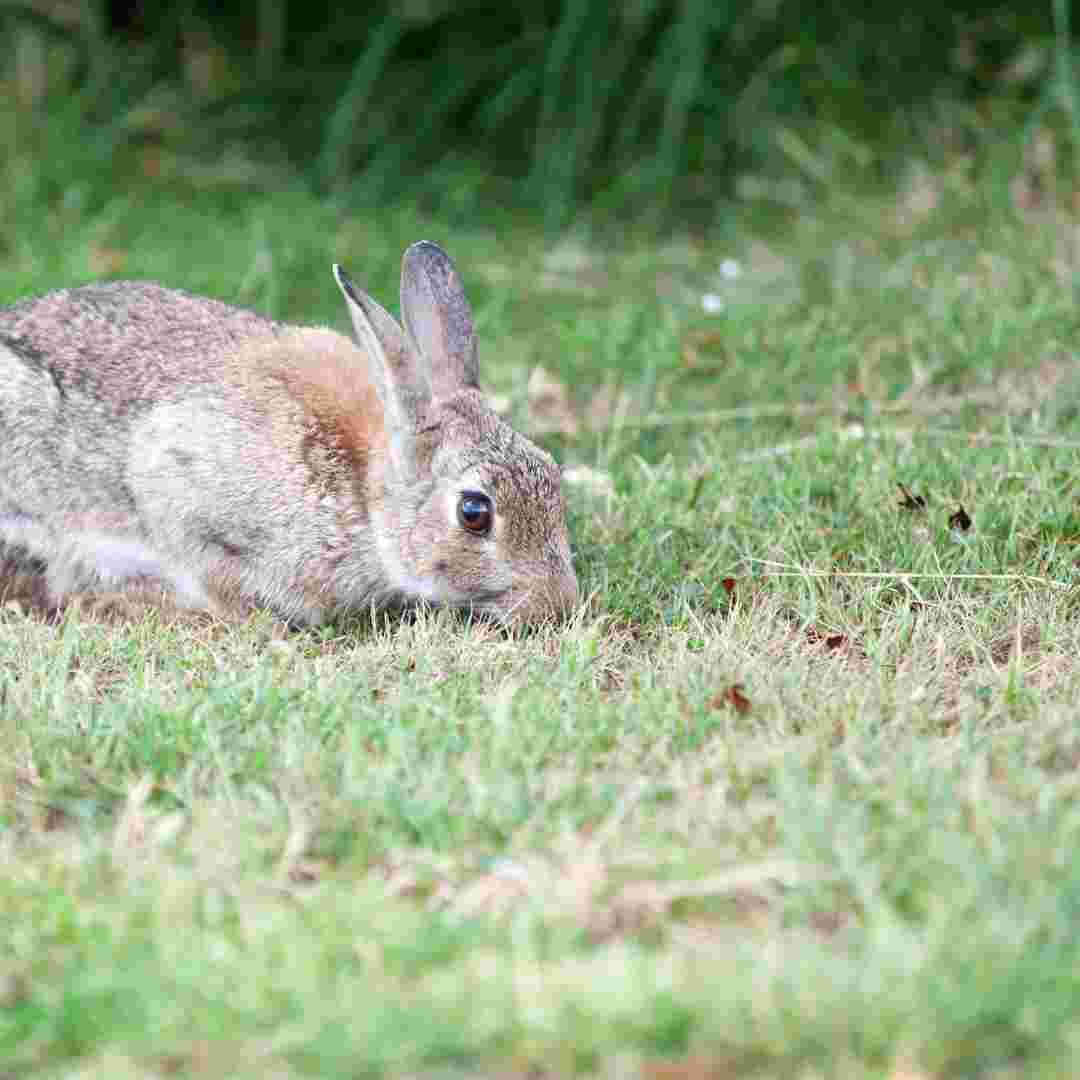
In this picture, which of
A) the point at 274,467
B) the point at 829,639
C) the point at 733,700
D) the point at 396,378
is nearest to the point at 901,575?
the point at 829,639

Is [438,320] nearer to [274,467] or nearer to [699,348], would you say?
[274,467]

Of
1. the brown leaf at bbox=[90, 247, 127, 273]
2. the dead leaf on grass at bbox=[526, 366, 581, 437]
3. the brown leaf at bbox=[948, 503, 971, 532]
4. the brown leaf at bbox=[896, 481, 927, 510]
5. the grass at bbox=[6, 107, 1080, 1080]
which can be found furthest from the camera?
the brown leaf at bbox=[90, 247, 127, 273]

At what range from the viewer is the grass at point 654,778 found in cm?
228

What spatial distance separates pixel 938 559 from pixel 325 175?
5021 mm

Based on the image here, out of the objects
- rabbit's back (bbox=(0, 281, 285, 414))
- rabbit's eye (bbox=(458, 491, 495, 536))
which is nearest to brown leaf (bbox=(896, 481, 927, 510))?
rabbit's eye (bbox=(458, 491, 495, 536))

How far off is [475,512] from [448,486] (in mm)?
115

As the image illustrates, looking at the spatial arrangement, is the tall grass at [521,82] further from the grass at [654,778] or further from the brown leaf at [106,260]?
the grass at [654,778]

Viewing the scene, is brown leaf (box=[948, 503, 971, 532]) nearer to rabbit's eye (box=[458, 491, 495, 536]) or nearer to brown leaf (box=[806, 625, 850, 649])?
brown leaf (box=[806, 625, 850, 649])

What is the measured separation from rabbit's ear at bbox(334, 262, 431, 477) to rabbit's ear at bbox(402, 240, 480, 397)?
84 millimetres

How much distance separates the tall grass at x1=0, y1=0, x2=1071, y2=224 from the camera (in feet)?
27.2

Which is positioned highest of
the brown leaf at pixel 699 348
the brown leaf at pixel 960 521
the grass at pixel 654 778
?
the brown leaf at pixel 699 348

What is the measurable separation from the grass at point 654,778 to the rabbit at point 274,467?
212 millimetres

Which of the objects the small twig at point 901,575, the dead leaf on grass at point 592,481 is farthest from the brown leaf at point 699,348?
the small twig at point 901,575

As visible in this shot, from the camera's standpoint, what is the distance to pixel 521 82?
29.1ft
